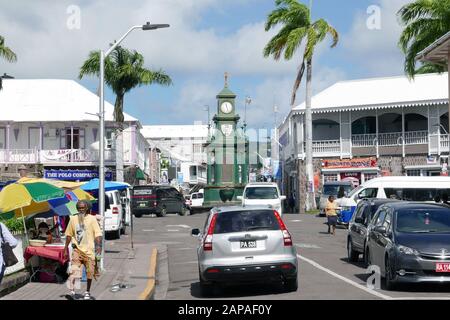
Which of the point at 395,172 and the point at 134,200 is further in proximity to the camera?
the point at 395,172

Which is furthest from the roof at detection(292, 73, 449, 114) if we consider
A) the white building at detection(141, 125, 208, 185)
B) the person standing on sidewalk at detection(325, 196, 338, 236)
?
the white building at detection(141, 125, 208, 185)

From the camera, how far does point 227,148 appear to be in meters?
59.2

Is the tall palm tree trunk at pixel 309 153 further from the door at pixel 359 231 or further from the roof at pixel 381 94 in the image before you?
the door at pixel 359 231

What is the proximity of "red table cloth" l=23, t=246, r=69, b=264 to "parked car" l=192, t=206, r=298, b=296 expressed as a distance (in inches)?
138

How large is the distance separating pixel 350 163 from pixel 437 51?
20540 mm

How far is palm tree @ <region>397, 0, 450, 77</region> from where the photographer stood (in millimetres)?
37938

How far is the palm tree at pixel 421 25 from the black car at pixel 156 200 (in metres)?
16.6

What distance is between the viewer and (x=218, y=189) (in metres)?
56.3

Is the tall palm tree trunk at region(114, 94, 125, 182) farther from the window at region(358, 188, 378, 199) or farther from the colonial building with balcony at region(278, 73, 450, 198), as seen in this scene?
the window at region(358, 188, 378, 199)

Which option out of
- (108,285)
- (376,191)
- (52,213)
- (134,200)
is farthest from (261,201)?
(108,285)

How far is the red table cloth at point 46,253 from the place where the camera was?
16594 millimetres

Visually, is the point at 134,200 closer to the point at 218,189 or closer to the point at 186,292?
the point at 218,189
